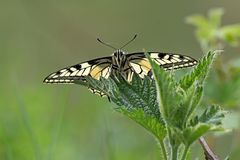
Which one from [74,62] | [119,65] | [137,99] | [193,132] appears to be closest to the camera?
[193,132]

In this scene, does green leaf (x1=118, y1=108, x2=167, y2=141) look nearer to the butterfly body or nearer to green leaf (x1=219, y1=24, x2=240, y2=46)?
the butterfly body

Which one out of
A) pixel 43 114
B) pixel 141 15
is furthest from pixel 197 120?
pixel 141 15

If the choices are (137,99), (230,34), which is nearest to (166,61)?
(137,99)

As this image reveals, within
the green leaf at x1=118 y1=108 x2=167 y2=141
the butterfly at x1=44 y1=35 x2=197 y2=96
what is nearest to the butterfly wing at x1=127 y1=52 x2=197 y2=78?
the butterfly at x1=44 y1=35 x2=197 y2=96

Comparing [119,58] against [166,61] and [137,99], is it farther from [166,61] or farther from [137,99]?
[137,99]

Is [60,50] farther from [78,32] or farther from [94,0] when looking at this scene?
[94,0]

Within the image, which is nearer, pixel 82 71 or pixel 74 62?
pixel 82 71
